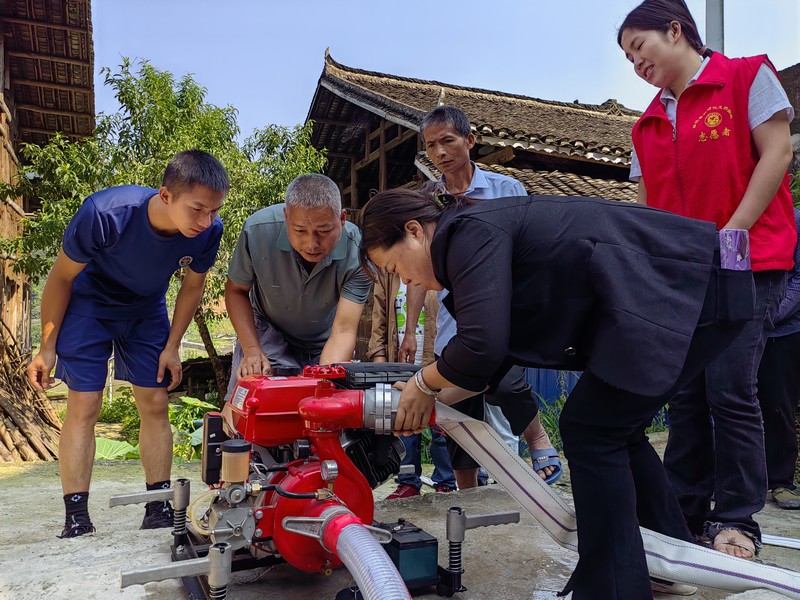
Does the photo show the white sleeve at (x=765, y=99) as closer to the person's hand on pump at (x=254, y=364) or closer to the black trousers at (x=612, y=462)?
the black trousers at (x=612, y=462)

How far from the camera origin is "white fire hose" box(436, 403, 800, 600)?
74.7 inches

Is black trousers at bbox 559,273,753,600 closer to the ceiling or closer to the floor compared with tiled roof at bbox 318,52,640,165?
closer to the floor

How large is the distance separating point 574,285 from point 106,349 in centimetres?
231

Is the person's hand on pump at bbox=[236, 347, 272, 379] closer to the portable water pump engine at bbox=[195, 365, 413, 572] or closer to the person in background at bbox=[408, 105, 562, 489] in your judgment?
the portable water pump engine at bbox=[195, 365, 413, 572]

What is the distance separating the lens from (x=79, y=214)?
9.30ft

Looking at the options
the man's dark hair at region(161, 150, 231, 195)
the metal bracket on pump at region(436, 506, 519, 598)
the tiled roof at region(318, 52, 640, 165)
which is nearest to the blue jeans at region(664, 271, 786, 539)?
the metal bracket on pump at region(436, 506, 519, 598)

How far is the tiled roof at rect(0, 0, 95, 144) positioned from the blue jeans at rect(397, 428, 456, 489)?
909 cm

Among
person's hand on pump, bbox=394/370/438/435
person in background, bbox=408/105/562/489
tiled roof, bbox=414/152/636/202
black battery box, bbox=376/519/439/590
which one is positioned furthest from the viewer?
tiled roof, bbox=414/152/636/202

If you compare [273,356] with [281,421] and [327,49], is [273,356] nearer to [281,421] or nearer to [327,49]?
[281,421]

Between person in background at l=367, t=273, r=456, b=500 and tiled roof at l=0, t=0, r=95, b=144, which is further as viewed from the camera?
tiled roof at l=0, t=0, r=95, b=144

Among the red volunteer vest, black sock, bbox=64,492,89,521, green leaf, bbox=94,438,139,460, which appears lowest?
green leaf, bbox=94,438,139,460

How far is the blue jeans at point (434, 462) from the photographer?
11.8ft

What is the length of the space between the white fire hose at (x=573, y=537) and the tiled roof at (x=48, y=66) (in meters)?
10.0

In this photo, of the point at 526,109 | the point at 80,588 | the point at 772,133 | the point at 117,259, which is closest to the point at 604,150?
the point at 526,109
